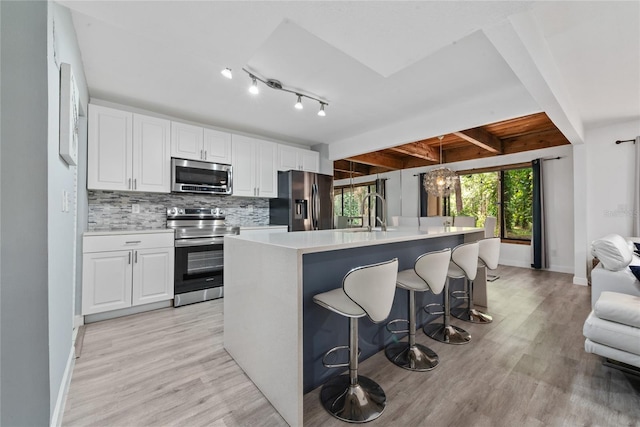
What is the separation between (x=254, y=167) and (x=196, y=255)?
1.59 m

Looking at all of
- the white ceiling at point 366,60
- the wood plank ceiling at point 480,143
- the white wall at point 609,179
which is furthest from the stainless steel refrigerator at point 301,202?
the white wall at point 609,179

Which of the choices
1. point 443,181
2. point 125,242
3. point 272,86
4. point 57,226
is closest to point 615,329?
point 443,181

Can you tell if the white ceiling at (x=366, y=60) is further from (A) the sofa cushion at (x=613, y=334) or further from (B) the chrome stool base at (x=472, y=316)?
(B) the chrome stool base at (x=472, y=316)

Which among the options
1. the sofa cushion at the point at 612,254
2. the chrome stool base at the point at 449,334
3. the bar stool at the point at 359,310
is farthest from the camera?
the sofa cushion at the point at 612,254

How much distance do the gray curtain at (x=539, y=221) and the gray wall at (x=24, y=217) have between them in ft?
21.4

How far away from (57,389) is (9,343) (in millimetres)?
503

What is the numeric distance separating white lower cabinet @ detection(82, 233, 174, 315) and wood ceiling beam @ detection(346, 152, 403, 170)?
383 cm

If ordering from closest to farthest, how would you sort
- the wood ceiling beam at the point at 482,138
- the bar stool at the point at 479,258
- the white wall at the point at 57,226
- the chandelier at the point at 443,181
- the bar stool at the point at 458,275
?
the white wall at the point at 57,226 → the bar stool at the point at 458,275 → the bar stool at the point at 479,258 → the wood ceiling beam at the point at 482,138 → the chandelier at the point at 443,181

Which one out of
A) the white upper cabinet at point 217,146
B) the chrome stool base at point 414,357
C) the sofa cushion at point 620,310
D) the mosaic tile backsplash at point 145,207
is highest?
the white upper cabinet at point 217,146

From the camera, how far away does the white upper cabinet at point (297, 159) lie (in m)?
4.50

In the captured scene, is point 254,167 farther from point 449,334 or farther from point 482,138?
point 482,138

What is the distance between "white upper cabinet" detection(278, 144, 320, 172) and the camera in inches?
177

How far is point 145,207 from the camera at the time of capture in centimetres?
346

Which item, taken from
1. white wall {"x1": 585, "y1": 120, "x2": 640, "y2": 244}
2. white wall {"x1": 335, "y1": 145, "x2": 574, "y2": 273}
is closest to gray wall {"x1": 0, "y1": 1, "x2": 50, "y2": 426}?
white wall {"x1": 585, "y1": 120, "x2": 640, "y2": 244}
